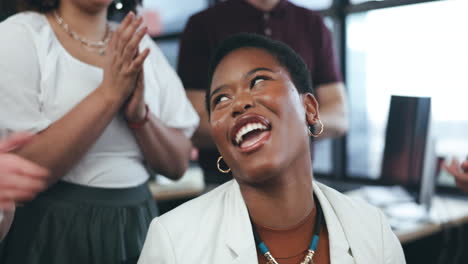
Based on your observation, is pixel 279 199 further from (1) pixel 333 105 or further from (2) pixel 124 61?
(1) pixel 333 105

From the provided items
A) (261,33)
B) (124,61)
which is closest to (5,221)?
(124,61)

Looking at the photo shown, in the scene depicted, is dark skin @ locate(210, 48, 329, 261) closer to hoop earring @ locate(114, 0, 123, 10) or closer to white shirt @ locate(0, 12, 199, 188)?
white shirt @ locate(0, 12, 199, 188)

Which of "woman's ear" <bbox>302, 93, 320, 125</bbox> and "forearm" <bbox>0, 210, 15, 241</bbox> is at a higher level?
"woman's ear" <bbox>302, 93, 320, 125</bbox>

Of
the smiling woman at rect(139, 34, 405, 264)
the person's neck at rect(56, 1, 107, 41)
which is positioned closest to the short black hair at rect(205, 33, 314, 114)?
the smiling woman at rect(139, 34, 405, 264)

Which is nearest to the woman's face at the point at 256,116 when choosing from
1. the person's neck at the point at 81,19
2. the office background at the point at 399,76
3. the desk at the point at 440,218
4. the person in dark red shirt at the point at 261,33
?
the person's neck at the point at 81,19

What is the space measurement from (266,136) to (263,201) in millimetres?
181

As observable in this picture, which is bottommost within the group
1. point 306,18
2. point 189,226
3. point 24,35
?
point 189,226

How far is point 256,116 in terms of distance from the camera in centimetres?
133

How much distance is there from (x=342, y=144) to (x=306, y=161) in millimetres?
2535

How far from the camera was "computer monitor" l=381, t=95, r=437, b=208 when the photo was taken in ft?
8.68

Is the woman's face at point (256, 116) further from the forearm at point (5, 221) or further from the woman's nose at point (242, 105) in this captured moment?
the forearm at point (5, 221)

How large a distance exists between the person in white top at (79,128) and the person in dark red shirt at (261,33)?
635 millimetres

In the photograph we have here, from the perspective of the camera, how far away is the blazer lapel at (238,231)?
1.31 meters

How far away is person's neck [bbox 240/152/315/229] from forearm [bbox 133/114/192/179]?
36 cm
